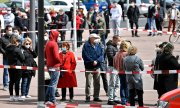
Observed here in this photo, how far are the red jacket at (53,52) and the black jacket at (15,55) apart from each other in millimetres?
1093

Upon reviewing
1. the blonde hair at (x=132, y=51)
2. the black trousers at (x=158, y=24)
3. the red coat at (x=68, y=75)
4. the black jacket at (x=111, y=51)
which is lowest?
the black trousers at (x=158, y=24)

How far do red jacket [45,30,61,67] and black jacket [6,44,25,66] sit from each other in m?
1.09

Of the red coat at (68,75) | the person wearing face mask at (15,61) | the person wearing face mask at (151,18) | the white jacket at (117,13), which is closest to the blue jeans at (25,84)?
the person wearing face mask at (15,61)

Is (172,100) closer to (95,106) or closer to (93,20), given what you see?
(95,106)

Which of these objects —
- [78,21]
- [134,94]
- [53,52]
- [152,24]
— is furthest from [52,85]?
[152,24]

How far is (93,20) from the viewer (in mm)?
33562

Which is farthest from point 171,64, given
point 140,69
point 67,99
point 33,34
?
point 33,34

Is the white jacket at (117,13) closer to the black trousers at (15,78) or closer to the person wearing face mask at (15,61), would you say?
the person wearing face mask at (15,61)

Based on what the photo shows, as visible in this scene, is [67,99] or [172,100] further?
[67,99]

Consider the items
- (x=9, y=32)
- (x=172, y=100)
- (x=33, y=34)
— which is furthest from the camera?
(x=33, y=34)

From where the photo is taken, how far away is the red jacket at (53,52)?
19.2 m

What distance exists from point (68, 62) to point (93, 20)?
544 inches

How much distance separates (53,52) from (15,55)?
5.12ft

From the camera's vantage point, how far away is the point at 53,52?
19250mm
